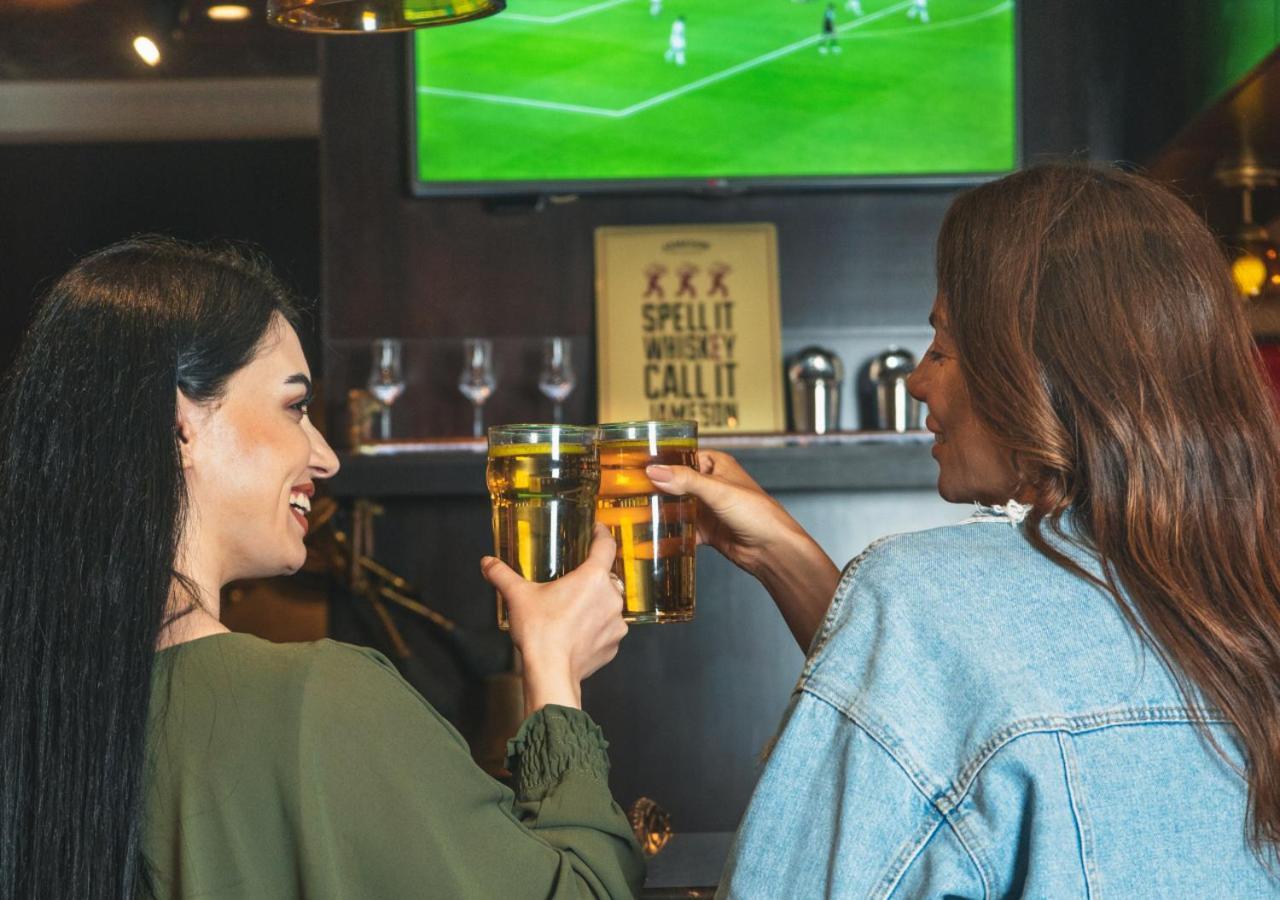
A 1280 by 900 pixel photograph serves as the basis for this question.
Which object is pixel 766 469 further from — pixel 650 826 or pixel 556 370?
pixel 650 826

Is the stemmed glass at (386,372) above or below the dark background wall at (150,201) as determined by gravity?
below

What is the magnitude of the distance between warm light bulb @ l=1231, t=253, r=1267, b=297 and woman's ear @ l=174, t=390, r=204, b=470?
1965mm

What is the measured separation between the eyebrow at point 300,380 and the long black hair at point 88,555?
0.11m

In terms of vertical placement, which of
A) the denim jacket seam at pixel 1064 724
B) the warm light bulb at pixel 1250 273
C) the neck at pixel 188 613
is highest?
the warm light bulb at pixel 1250 273

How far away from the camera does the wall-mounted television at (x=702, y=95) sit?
358cm

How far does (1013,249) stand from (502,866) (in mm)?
598

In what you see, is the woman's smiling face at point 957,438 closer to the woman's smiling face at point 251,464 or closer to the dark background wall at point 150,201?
the woman's smiling face at point 251,464

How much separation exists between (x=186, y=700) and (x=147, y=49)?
3088mm

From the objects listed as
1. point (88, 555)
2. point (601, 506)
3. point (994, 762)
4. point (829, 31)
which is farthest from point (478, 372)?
point (994, 762)

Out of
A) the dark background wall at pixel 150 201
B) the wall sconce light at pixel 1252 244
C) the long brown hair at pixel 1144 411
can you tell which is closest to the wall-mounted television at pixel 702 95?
the dark background wall at pixel 150 201

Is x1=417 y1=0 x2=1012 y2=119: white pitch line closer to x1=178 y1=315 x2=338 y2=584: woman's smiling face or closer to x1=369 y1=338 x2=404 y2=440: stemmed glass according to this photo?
x1=369 y1=338 x2=404 y2=440: stemmed glass

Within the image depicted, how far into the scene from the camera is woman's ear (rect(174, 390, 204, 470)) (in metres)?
1.27

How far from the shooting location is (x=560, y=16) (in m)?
3.56

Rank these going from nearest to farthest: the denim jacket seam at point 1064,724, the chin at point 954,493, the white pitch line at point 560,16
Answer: the denim jacket seam at point 1064,724 < the chin at point 954,493 < the white pitch line at point 560,16
